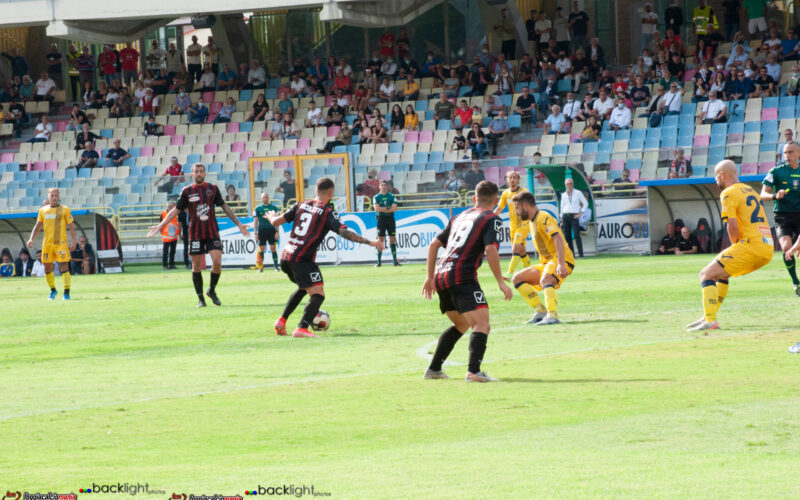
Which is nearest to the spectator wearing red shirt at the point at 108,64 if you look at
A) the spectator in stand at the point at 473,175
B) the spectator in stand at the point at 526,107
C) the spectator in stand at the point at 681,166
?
the spectator in stand at the point at 526,107

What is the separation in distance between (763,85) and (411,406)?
85.3ft

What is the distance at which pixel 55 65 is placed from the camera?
4681 centimetres

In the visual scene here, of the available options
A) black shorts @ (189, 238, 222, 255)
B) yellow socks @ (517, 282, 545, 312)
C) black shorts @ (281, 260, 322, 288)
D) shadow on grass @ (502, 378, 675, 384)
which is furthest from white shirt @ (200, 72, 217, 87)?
shadow on grass @ (502, 378, 675, 384)

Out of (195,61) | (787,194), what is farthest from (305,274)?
(195,61)

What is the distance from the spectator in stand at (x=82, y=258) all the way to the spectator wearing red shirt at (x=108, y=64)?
49.3ft

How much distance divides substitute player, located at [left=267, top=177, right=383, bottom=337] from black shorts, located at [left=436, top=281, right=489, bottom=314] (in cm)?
392

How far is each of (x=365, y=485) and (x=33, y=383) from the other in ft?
17.8

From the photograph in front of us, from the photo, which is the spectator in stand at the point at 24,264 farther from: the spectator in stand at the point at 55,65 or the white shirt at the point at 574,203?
the spectator in stand at the point at 55,65

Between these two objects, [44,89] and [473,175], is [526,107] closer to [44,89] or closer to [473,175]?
[473,175]

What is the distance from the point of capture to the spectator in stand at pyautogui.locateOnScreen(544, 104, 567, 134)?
33531 mm

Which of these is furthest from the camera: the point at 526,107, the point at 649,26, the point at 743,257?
the point at 649,26

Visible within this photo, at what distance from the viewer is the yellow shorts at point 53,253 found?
21.3 metres

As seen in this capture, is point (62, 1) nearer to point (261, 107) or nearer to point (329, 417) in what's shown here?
point (261, 107)

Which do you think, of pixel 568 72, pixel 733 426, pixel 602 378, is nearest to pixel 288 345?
pixel 602 378
